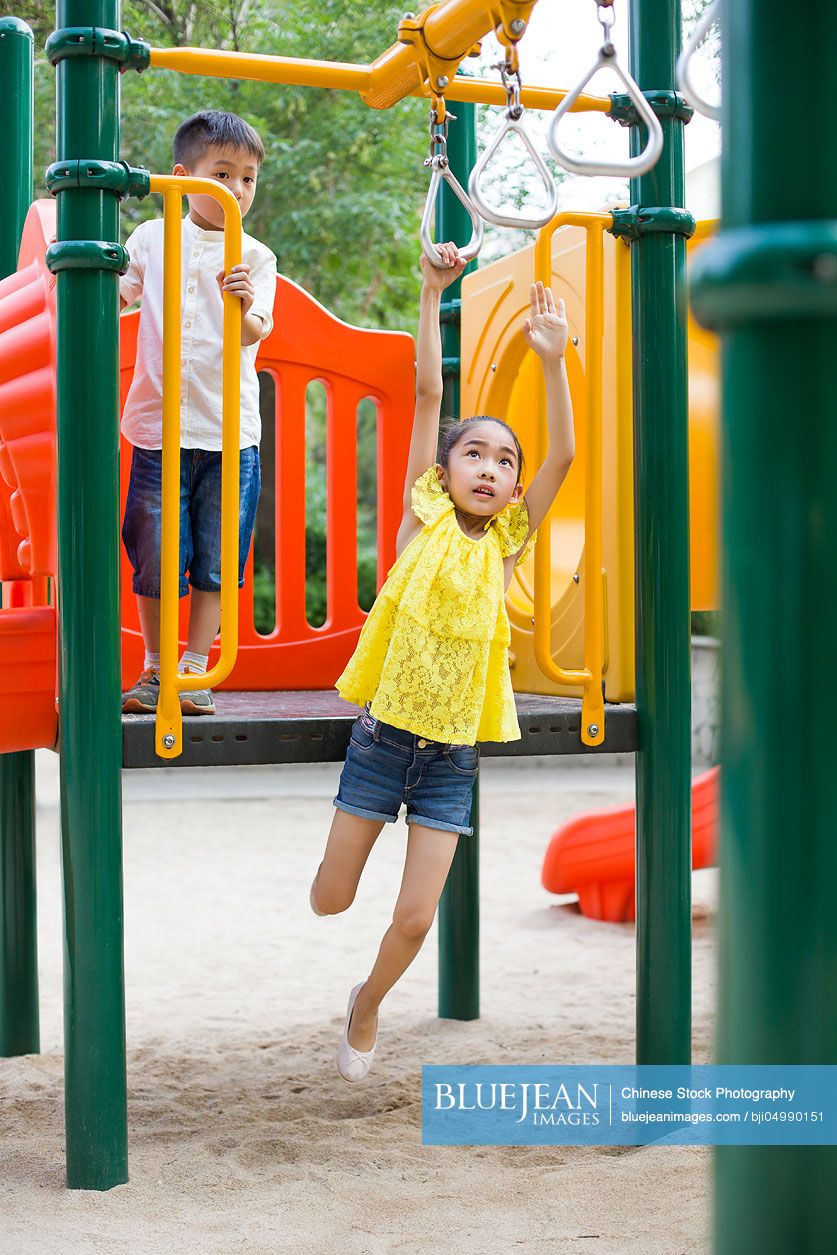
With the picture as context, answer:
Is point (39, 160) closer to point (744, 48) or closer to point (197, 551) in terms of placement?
point (197, 551)

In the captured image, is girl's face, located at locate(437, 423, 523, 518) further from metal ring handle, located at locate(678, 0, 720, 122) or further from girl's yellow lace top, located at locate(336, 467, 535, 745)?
metal ring handle, located at locate(678, 0, 720, 122)

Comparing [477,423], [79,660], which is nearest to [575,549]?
[477,423]

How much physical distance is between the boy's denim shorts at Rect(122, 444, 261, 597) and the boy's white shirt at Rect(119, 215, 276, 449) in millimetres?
40

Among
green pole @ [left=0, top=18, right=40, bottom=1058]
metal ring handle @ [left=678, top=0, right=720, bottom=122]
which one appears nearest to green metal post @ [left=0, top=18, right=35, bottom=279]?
green pole @ [left=0, top=18, right=40, bottom=1058]

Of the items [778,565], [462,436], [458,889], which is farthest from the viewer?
[458,889]

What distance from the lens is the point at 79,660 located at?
7.84 feet

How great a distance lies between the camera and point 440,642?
102 inches

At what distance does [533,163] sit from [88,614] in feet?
3.61

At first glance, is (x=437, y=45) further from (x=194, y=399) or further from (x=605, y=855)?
(x=605, y=855)

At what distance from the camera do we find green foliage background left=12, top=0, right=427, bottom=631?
25.5 feet

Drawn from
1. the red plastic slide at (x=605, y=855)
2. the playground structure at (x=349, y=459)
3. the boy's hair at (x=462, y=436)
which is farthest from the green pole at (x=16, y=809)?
the red plastic slide at (x=605, y=855)

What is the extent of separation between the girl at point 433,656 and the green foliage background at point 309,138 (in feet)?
19.0

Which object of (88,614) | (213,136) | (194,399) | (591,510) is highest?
(213,136)

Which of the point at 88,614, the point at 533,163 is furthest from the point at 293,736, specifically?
the point at 533,163
